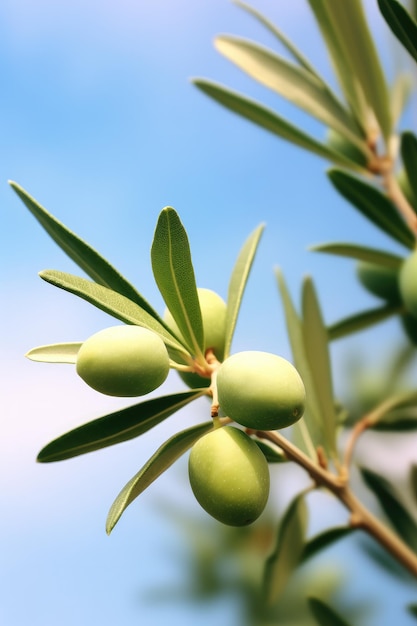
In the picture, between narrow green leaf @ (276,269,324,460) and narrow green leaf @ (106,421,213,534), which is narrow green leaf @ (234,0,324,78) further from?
narrow green leaf @ (106,421,213,534)

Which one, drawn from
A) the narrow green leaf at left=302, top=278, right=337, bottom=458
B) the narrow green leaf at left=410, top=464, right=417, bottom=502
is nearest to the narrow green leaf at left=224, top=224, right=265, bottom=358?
the narrow green leaf at left=302, top=278, right=337, bottom=458

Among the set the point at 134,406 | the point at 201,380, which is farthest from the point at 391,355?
the point at 134,406

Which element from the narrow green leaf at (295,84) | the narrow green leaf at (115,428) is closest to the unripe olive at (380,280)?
the narrow green leaf at (295,84)

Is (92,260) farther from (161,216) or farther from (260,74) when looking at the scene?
(260,74)

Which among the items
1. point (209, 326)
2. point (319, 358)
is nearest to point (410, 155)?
point (319, 358)

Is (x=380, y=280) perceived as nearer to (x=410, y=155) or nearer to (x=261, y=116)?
(x=410, y=155)

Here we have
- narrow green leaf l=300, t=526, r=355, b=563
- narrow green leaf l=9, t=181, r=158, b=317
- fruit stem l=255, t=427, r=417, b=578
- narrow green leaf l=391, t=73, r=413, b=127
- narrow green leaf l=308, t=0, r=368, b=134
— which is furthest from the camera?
narrow green leaf l=391, t=73, r=413, b=127
